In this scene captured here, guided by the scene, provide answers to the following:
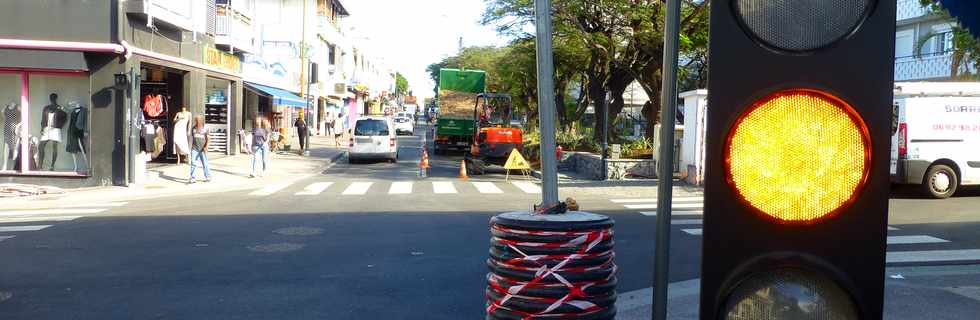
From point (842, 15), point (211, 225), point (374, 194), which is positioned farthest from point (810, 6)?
point (374, 194)

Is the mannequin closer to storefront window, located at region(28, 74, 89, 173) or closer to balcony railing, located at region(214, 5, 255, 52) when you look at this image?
storefront window, located at region(28, 74, 89, 173)

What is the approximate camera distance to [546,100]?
4.50 metres

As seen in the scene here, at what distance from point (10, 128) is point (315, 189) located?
7037mm

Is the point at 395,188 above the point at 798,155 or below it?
below

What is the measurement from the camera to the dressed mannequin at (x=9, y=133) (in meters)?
19.3

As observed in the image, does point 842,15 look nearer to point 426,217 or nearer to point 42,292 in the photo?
point 42,292

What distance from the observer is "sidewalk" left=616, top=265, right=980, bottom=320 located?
7102mm

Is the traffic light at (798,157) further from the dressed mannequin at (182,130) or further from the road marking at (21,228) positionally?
the dressed mannequin at (182,130)

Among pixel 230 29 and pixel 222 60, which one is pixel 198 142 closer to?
pixel 222 60

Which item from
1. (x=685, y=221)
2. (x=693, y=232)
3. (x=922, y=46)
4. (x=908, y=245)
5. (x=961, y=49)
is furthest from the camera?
(x=922, y=46)

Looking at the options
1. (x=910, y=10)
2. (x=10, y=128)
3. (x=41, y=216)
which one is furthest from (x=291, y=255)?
(x=910, y=10)

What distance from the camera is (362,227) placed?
12430 mm

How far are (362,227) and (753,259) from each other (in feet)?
35.9

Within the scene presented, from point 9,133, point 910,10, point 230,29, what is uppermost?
point 910,10
